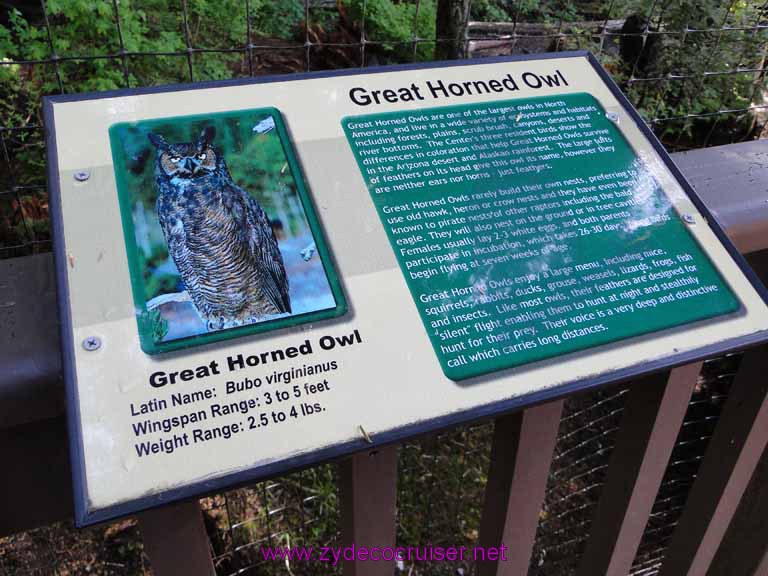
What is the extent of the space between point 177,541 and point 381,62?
3.02 metres

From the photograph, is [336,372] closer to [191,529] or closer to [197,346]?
[197,346]

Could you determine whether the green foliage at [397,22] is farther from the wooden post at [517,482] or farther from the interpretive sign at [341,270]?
the wooden post at [517,482]

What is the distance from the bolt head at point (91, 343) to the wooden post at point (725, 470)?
102cm

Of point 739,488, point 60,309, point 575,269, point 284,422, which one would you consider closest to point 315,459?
point 284,422

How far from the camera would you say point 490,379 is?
2.44 feet

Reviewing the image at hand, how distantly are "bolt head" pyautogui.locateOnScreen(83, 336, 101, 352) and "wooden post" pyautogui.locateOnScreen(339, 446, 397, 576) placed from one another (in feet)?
1.02

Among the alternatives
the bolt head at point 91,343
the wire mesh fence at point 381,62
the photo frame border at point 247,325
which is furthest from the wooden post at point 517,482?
the wire mesh fence at point 381,62

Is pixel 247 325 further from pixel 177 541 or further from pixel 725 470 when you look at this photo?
pixel 725 470

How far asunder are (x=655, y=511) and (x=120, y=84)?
8.66 feet

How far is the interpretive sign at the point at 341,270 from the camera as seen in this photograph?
0.65 m

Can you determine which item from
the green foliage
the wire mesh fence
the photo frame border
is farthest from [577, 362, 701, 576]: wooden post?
the green foliage

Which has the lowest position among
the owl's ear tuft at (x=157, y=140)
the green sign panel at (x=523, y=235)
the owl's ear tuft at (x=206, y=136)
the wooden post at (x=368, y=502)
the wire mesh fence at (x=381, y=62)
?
the wire mesh fence at (x=381, y=62)

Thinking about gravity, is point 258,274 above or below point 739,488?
above

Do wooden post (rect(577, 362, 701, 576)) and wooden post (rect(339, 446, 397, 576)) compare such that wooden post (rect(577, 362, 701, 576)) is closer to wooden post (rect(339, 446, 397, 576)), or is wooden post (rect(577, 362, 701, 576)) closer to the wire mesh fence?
wooden post (rect(339, 446, 397, 576))
